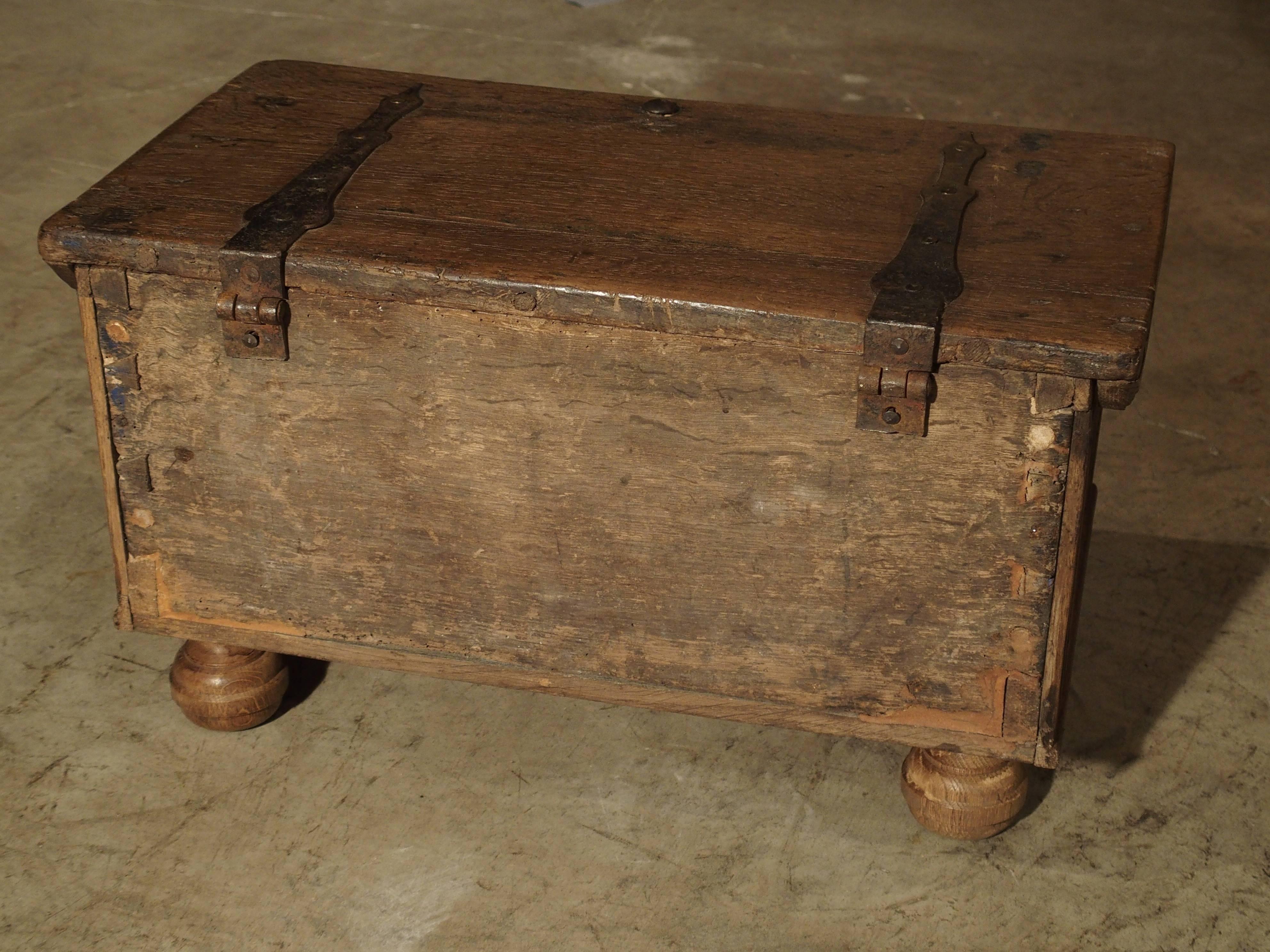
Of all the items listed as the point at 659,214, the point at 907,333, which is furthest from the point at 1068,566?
the point at 659,214

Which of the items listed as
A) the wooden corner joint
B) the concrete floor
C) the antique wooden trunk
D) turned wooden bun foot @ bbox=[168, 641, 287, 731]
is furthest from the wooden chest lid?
the concrete floor

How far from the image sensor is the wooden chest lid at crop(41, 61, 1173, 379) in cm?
155

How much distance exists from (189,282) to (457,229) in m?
0.30

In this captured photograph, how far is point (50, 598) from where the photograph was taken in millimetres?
2209

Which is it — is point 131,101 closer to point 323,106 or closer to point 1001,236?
point 323,106

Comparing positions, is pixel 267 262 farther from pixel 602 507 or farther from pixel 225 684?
pixel 225 684

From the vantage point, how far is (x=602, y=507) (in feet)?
5.59

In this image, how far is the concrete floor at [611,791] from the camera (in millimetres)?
1744

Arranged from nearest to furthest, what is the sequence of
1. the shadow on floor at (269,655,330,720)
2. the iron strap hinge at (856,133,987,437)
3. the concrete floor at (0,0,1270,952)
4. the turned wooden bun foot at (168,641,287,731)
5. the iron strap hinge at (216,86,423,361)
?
1. the iron strap hinge at (856,133,987,437)
2. the iron strap hinge at (216,86,423,361)
3. the concrete floor at (0,0,1270,952)
4. the turned wooden bun foot at (168,641,287,731)
5. the shadow on floor at (269,655,330,720)

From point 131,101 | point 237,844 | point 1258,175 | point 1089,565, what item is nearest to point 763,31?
point 1258,175

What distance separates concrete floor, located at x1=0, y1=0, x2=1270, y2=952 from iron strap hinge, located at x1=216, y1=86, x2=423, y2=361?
0.59 meters

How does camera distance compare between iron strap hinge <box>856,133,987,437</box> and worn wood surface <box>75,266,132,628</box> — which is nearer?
iron strap hinge <box>856,133,987,437</box>

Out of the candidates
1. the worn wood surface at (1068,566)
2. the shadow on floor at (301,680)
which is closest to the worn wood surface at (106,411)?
the shadow on floor at (301,680)

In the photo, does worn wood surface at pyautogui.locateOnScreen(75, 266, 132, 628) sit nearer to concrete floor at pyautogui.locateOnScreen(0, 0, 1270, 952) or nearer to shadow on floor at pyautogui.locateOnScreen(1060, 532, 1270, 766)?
concrete floor at pyautogui.locateOnScreen(0, 0, 1270, 952)
